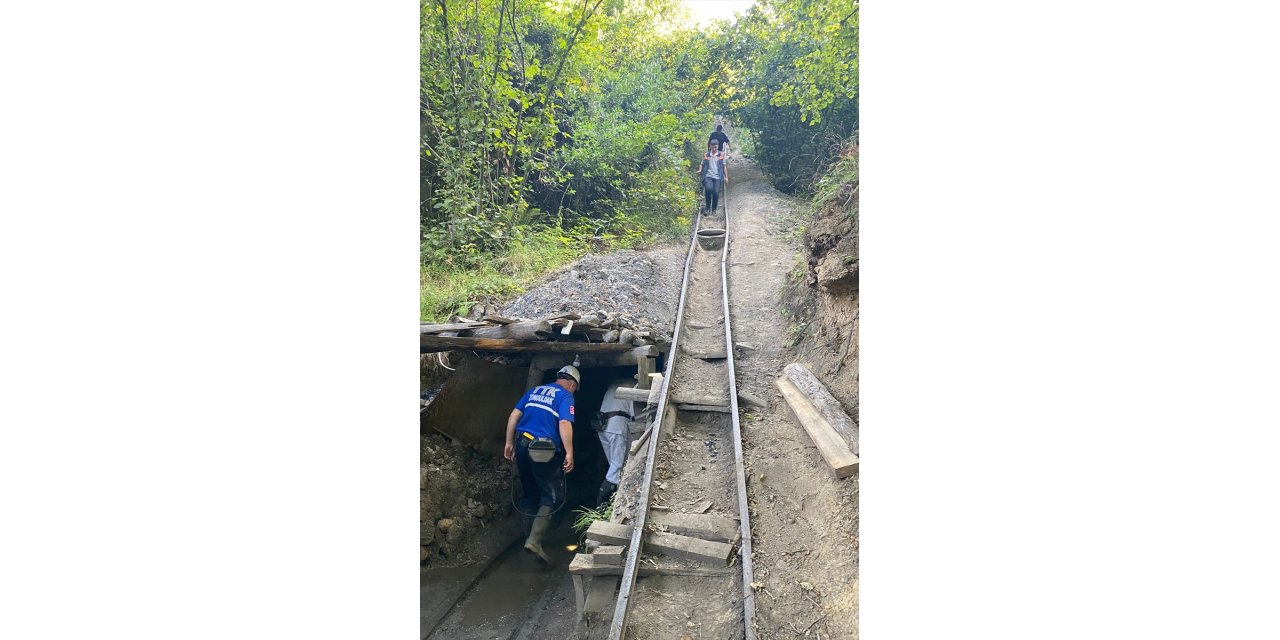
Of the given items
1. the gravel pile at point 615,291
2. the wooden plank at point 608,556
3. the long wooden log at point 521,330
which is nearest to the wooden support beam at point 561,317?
the long wooden log at point 521,330

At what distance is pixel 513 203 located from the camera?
7.45 m

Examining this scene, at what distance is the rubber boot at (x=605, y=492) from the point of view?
567cm

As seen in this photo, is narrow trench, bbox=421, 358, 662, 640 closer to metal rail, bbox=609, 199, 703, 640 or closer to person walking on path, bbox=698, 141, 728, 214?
metal rail, bbox=609, 199, 703, 640

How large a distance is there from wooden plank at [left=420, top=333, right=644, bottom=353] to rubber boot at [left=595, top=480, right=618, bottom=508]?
1284 millimetres

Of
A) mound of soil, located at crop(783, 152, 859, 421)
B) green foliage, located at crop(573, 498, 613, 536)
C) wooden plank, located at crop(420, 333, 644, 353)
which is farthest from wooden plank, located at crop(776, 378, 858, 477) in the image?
wooden plank, located at crop(420, 333, 644, 353)

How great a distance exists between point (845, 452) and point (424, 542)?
3.40m

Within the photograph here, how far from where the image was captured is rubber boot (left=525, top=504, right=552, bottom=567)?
5.44m

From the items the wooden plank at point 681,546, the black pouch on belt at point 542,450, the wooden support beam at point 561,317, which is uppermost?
the wooden support beam at point 561,317

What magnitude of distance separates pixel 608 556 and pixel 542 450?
1168mm

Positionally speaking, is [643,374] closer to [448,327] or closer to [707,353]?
[707,353]

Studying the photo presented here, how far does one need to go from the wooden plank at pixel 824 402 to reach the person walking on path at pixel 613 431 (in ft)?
5.25

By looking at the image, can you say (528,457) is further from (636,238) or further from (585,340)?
(636,238)

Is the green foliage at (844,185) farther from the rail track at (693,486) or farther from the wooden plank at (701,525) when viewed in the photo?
the wooden plank at (701,525)

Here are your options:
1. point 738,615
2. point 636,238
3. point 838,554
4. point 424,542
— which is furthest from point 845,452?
point 636,238
